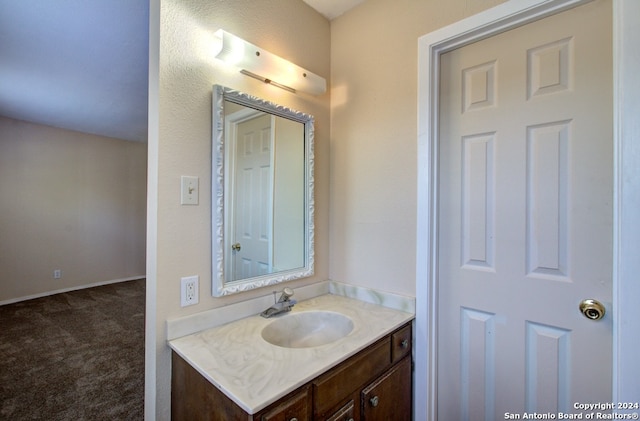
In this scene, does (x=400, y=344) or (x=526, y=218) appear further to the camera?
(x=400, y=344)

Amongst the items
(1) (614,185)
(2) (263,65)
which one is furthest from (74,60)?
(1) (614,185)

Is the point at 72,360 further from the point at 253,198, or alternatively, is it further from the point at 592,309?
the point at 592,309

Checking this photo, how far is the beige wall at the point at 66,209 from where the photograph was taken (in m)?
3.88

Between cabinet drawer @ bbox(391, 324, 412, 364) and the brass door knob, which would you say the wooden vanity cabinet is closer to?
cabinet drawer @ bbox(391, 324, 412, 364)

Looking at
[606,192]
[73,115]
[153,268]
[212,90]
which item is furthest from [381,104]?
[73,115]

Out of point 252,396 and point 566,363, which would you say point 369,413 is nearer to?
point 252,396

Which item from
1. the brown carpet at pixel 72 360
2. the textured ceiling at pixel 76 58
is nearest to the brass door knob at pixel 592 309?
the textured ceiling at pixel 76 58

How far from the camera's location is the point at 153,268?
3.50ft

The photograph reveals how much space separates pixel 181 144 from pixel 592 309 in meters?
1.64

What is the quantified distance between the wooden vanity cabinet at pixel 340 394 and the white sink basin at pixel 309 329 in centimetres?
21

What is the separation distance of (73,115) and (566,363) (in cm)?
538

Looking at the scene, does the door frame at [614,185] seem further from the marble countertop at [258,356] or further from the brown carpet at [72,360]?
the brown carpet at [72,360]

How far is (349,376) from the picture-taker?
1.02 m

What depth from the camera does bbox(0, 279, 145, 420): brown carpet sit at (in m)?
1.82
